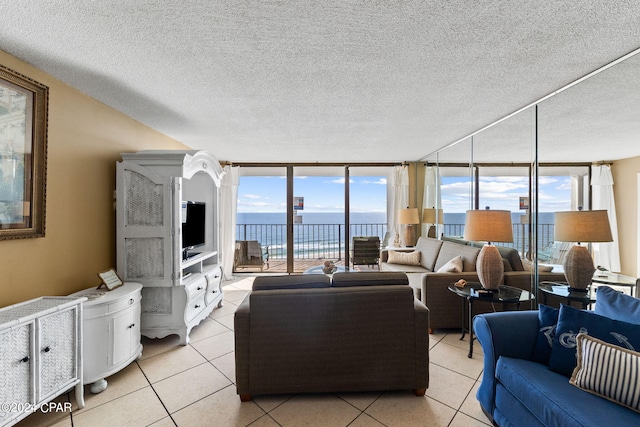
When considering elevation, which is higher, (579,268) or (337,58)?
(337,58)

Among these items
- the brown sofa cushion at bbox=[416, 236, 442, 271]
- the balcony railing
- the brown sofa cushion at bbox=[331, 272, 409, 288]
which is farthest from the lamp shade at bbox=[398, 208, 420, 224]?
the brown sofa cushion at bbox=[331, 272, 409, 288]

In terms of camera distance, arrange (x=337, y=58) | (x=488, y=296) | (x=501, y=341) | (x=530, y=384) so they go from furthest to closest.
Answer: (x=488, y=296)
(x=337, y=58)
(x=501, y=341)
(x=530, y=384)

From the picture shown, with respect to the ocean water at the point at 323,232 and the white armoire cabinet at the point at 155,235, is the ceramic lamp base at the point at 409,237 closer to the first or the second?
the ocean water at the point at 323,232

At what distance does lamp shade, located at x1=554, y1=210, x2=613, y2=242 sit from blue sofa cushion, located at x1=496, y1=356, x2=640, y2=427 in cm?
115

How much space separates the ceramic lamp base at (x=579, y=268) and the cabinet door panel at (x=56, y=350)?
3.89 meters

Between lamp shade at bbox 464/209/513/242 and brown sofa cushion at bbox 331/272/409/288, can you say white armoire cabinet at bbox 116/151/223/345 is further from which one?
lamp shade at bbox 464/209/513/242

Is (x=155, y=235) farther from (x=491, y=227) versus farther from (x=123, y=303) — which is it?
(x=491, y=227)

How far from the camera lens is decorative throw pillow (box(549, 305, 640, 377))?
4.59 feet

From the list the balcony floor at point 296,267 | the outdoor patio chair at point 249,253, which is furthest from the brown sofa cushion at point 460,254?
the outdoor patio chair at point 249,253

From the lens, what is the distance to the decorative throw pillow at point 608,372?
1.25 metres

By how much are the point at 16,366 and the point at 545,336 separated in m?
3.13

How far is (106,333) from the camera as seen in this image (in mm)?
2096

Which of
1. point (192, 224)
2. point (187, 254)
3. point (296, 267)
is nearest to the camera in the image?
point (187, 254)

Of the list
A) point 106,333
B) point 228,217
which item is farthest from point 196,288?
point 228,217
